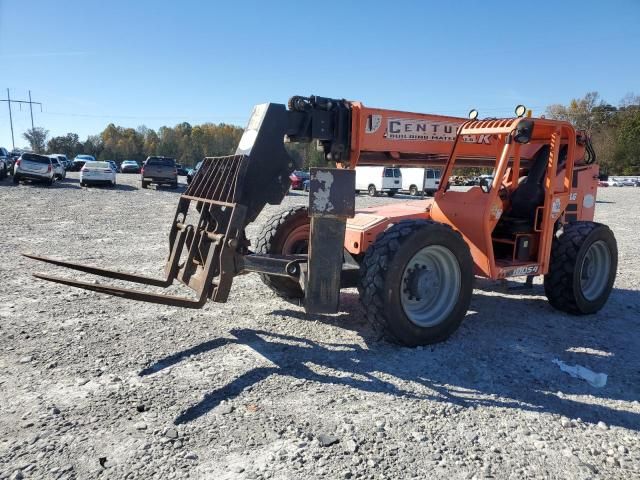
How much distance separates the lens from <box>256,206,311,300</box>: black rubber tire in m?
5.89

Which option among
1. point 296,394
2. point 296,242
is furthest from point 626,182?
point 296,394

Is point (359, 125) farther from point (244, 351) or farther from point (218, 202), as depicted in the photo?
point (244, 351)

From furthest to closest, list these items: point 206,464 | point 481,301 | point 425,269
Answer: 1. point 481,301
2. point 425,269
3. point 206,464

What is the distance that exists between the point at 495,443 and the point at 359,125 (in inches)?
120

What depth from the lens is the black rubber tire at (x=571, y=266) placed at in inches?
231

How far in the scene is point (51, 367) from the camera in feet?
13.6

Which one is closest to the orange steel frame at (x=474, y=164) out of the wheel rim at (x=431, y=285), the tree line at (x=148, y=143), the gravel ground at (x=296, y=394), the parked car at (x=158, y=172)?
the wheel rim at (x=431, y=285)

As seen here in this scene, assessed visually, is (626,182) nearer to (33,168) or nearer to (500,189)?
(33,168)

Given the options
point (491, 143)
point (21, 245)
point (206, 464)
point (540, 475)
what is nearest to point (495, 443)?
point (540, 475)

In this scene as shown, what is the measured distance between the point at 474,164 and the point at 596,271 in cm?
203

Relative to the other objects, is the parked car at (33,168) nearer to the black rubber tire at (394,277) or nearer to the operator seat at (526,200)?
the operator seat at (526,200)

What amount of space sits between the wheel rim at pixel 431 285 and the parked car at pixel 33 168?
2513 cm

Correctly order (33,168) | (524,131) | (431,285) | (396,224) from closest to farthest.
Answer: (396,224) < (431,285) < (524,131) < (33,168)

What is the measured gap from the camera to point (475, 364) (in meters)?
4.48
